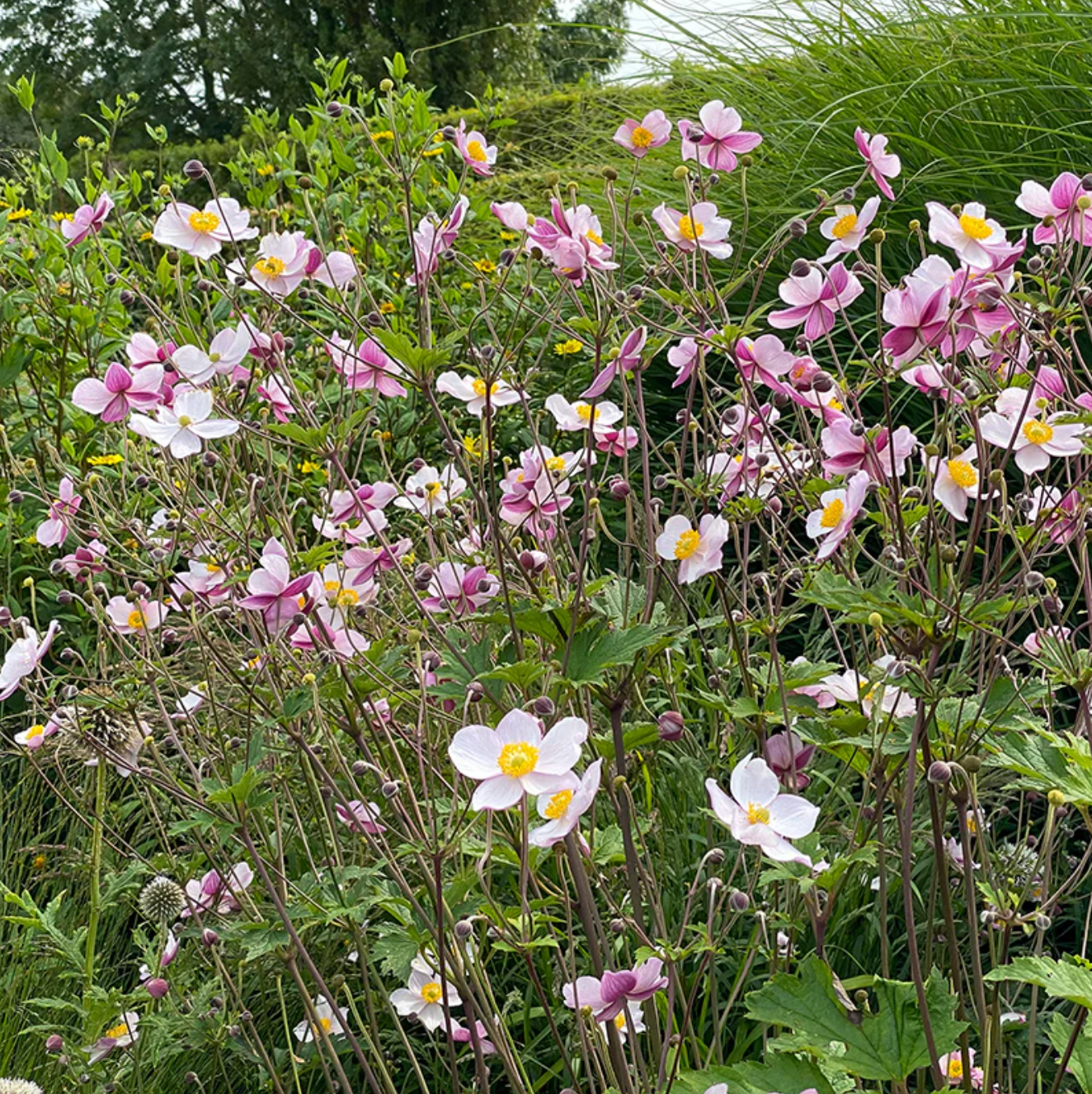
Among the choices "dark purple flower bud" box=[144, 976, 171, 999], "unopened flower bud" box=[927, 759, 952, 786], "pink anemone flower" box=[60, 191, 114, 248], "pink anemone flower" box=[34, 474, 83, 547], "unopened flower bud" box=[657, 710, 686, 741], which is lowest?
"dark purple flower bud" box=[144, 976, 171, 999]

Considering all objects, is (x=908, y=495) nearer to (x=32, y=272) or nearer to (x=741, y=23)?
(x=32, y=272)

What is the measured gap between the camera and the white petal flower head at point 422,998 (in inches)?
67.6

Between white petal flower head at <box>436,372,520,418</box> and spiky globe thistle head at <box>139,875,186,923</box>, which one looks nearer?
white petal flower head at <box>436,372,520,418</box>

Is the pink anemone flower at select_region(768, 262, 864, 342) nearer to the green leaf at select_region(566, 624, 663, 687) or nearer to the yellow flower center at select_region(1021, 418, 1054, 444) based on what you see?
the yellow flower center at select_region(1021, 418, 1054, 444)

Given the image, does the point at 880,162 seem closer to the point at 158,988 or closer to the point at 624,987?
the point at 624,987

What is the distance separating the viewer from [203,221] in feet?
5.62

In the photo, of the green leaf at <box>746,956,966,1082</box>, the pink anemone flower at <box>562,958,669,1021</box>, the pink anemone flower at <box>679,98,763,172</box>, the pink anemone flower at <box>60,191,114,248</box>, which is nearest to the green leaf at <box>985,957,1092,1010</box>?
the green leaf at <box>746,956,966,1082</box>

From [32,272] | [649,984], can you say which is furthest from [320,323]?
[649,984]

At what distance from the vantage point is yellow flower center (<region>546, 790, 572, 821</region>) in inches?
46.8

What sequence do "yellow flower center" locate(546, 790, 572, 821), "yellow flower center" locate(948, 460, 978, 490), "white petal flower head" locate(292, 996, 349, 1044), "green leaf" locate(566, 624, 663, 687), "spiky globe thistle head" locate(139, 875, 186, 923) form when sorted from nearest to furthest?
"yellow flower center" locate(546, 790, 572, 821) < "green leaf" locate(566, 624, 663, 687) < "yellow flower center" locate(948, 460, 978, 490) < "white petal flower head" locate(292, 996, 349, 1044) < "spiky globe thistle head" locate(139, 875, 186, 923)

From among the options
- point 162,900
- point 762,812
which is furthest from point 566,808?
point 162,900

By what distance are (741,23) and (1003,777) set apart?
3.05 m

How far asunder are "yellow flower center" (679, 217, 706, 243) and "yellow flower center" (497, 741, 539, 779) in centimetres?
77

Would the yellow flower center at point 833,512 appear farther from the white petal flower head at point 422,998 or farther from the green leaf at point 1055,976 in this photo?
the white petal flower head at point 422,998
